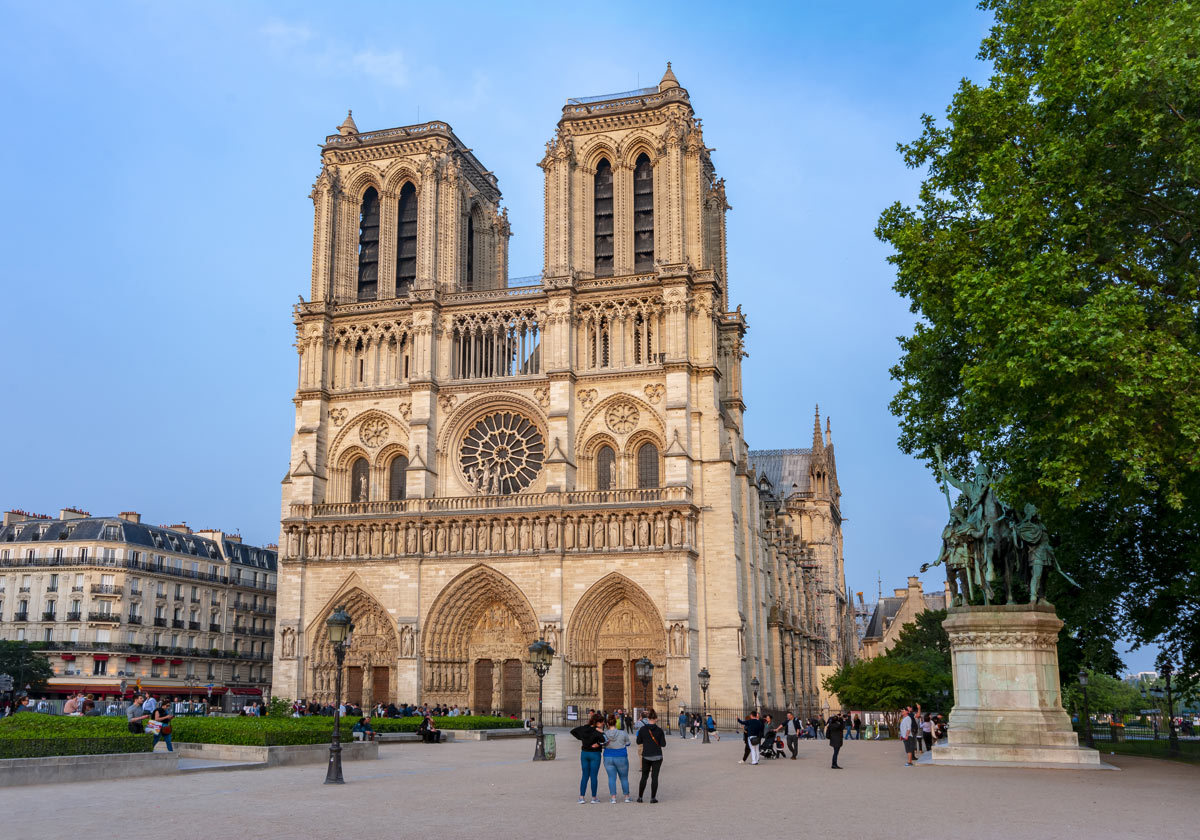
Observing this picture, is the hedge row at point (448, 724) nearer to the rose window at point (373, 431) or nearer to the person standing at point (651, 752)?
the rose window at point (373, 431)

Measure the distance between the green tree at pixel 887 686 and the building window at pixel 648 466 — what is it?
11.7 metres

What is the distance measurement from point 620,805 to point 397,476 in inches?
1301

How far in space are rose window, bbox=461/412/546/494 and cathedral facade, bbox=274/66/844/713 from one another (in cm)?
9

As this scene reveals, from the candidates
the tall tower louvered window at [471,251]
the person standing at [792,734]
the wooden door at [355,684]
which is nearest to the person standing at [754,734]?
the person standing at [792,734]

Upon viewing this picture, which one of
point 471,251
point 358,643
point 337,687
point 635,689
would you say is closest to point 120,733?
point 337,687

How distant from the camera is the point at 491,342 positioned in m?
45.8

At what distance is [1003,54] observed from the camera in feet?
74.6

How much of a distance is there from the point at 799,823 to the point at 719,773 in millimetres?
8351

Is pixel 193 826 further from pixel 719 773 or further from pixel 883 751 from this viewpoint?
pixel 883 751

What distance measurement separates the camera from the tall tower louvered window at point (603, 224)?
153 ft

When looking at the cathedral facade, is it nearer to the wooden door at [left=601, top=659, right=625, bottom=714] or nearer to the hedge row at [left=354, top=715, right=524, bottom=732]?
the wooden door at [left=601, top=659, right=625, bottom=714]

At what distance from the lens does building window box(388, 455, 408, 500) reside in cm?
4578

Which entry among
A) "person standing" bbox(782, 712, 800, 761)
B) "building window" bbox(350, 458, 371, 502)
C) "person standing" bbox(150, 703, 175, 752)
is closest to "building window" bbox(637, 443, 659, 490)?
"building window" bbox(350, 458, 371, 502)

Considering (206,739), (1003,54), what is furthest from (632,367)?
(206,739)
